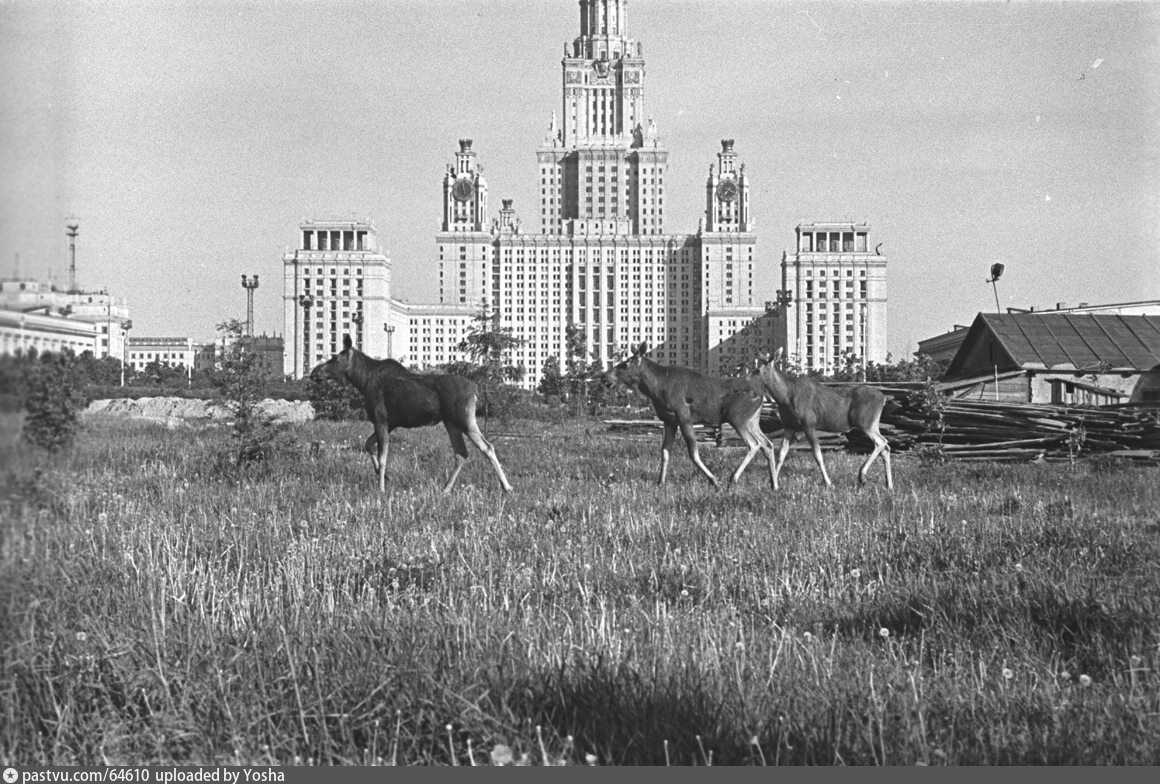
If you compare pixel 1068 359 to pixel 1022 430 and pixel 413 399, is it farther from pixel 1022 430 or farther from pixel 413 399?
pixel 413 399

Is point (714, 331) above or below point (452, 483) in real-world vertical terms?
above

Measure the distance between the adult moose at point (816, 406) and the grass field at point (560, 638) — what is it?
5550 mm

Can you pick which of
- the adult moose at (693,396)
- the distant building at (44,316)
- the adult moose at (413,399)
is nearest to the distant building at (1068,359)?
the adult moose at (693,396)

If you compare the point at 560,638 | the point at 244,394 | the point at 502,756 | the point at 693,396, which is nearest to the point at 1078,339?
the point at 693,396

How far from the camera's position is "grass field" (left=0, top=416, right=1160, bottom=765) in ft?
9.66

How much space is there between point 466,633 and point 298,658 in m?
0.65

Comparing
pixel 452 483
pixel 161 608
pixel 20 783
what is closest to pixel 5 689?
pixel 20 783

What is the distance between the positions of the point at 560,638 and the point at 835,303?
189 m

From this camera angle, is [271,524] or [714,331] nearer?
[271,524]

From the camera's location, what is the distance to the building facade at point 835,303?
182250 millimetres

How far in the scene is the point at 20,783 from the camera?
2.68m

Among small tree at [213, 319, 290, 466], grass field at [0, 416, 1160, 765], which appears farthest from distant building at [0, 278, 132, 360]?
small tree at [213, 319, 290, 466]

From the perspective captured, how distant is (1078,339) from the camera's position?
2861 cm

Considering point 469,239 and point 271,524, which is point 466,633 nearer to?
point 271,524
